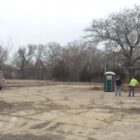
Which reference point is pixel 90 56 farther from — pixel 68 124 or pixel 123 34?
pixel 68 124

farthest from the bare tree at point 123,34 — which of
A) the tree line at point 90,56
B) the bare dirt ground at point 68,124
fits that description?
the bare dirt ground at point 68,124

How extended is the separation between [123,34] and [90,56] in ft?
153

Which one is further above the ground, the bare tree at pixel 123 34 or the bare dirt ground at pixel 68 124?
the bare tree at pixel 123 34

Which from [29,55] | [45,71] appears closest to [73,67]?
[45,71]

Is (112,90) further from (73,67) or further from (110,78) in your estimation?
(73,67)

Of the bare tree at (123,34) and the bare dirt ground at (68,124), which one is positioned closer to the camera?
the bare dirt ground at (68,124)

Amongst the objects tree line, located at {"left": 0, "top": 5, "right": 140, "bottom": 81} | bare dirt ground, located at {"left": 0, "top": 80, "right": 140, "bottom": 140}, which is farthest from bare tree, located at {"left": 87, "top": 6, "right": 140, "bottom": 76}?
bare dirt ground, located at {"left": 0, "top": 80, "right": 140, "bottom": 140}

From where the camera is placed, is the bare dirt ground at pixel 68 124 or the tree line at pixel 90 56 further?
the tree line at pixel 90 56

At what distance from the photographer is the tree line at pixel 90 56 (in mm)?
59750

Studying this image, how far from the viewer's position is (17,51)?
453ft

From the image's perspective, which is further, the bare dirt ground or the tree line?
the tree line

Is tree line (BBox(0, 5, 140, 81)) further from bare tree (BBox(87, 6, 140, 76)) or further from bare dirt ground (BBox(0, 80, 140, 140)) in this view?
bare dirt ground (BBox(0, 80, 140, 140))

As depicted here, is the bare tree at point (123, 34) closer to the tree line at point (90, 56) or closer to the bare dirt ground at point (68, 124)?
the tree line at point (90, 56)

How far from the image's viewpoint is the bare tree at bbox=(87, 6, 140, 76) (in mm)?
58906
